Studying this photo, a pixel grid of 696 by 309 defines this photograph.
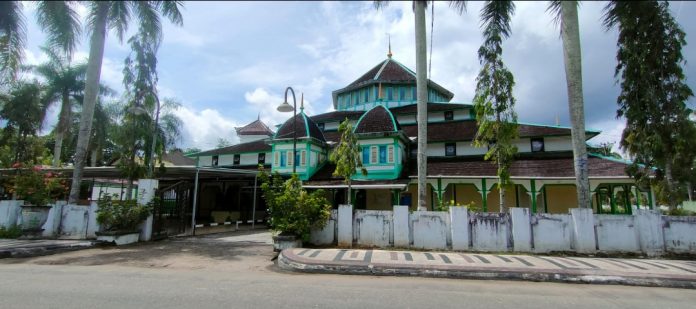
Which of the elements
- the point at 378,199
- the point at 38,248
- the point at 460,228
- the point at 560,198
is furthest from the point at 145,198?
the point at 560,198

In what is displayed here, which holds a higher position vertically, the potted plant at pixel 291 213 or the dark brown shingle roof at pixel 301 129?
the dark brown shingle roof at pixel 301 129

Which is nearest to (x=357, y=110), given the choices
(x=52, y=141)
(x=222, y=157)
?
(x=222, y=157)

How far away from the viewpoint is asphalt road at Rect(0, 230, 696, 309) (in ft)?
17.8

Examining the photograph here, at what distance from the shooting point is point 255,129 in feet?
122

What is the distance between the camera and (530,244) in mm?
10602

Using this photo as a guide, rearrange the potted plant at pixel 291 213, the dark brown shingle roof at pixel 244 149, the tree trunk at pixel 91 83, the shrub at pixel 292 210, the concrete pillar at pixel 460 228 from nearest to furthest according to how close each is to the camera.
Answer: the concrete pillar at pixel 460 228 < the potted plant at pixel 291 213 < the shrub at pixel 292 210 < the tree trunk at pixel 91 83 < the dark brown shingle roof at pixel 244 149

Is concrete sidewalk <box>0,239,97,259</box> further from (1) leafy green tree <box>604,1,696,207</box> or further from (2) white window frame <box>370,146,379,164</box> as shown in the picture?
(1) leafy green tree <box>604,1,696,207</box>

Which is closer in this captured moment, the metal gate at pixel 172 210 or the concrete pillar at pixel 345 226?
the concrete pillar at pixel 345 226

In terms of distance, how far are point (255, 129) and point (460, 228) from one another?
29.6m

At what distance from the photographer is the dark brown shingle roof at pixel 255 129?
36.8 m

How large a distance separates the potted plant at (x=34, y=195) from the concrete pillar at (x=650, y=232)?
19531mm

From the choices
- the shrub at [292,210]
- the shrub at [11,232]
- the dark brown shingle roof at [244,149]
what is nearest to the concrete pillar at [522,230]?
the shrub at [292,210]

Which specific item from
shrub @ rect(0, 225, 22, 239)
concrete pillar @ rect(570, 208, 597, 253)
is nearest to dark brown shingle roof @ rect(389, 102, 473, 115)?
concrete pillar @ rect(570, 208, 597, 253)

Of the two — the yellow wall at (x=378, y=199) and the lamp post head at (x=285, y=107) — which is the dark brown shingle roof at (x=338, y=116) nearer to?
the yellow wall at (x=378, y=199)
